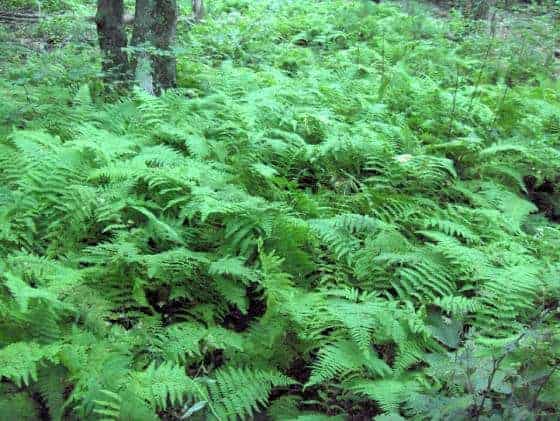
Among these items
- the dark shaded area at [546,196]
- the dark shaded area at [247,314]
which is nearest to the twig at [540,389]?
the dark shaded area at [247,314]

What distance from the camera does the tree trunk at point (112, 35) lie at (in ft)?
21.9

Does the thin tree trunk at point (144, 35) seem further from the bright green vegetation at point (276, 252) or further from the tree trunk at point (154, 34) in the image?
the bright green vegetation at point (276, 252)

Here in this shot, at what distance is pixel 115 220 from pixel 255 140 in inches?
59.8

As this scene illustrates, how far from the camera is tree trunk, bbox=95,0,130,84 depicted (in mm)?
6684

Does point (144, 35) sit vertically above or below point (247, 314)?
above

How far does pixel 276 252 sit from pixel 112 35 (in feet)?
14.9

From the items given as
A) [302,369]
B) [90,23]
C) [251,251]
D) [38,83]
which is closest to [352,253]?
[251,251]

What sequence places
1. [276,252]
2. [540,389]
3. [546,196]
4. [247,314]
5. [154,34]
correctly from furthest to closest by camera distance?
[154,34], [546,196], [276,252], [247,314], [540,389]

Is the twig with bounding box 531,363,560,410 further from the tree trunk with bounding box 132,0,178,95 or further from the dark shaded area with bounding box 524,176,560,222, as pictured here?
the tree trunk with bounding box 132,0,178,95

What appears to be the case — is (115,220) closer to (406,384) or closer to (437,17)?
(406,384)

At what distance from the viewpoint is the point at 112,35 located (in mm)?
6777

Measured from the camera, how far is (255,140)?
4742 millimetres

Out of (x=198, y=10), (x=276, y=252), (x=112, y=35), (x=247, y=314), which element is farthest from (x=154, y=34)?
(x=198, y=10)

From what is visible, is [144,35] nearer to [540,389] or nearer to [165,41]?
[165,41]
